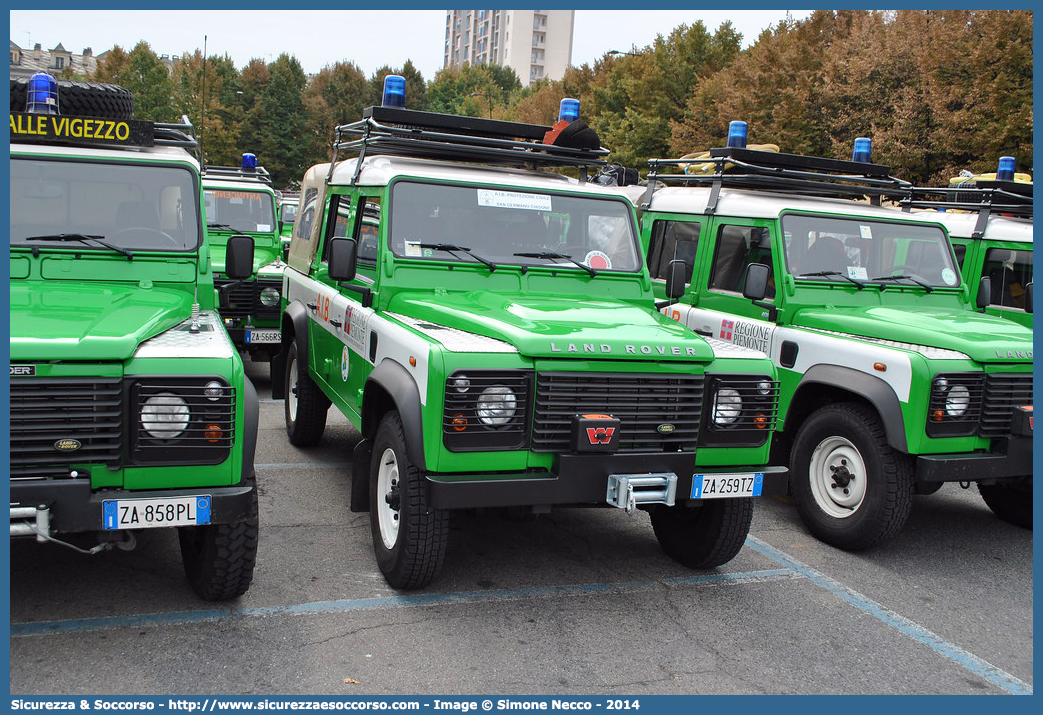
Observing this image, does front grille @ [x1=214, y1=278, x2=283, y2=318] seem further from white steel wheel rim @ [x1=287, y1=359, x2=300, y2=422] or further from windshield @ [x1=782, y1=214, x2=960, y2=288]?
windshield @ [x1=782, y1=214, x2=960, y2=288]

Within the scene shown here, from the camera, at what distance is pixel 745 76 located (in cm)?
2441

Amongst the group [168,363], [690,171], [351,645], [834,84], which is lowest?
[351,645]

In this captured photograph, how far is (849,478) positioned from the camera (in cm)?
580

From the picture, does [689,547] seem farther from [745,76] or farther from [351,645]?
[745,76]

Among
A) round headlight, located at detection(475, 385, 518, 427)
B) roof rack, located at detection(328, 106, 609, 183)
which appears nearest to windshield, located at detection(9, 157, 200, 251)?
roof rack, located at detection(328, 106, 609, 183)

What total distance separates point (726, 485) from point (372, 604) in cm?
184

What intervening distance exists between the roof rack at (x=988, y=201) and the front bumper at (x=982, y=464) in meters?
3.72

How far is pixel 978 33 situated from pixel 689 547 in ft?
51.1

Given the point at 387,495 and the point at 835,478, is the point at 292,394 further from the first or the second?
the point at 835,478

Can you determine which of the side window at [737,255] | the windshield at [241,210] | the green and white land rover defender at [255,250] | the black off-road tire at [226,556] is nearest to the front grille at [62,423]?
the black off-road tire at [226,556]

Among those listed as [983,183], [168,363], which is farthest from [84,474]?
[983,183]

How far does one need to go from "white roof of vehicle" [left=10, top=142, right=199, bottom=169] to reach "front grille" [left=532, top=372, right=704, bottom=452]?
2.73 metres

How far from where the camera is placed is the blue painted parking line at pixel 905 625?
13.6ft

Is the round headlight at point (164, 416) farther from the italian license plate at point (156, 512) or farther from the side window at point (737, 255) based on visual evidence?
the side window at point (737, 255)
